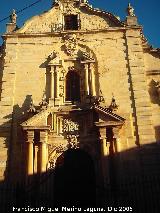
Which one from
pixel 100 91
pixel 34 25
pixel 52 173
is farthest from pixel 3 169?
pixel 34 25

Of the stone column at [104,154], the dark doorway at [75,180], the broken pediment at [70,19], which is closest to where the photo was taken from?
the stone column at [104,154]

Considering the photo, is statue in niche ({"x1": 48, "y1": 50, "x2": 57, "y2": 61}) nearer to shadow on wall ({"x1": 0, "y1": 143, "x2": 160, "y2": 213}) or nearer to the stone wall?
the stone wall

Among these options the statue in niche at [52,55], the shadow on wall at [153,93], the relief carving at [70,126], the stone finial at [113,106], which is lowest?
the relief carving at [70,126]

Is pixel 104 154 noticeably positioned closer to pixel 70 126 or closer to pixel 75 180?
pixel 75 180

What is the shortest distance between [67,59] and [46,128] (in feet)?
13.5

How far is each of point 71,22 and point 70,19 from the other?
20cm

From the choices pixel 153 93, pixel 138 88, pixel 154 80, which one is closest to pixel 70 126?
pixel 138 88

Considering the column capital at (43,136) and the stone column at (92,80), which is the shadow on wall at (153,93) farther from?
the column capital at (43,136)

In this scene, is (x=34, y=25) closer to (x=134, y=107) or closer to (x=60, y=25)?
(x=60, y=25)

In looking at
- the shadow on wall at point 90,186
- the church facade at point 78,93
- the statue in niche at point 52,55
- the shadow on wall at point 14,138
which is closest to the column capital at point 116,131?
the church facade at point 78,93

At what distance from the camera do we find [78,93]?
16.1 meters

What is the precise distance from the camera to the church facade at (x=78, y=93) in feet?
46.2

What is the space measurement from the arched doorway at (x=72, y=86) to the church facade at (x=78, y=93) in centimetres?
5

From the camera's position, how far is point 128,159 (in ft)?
45.4
